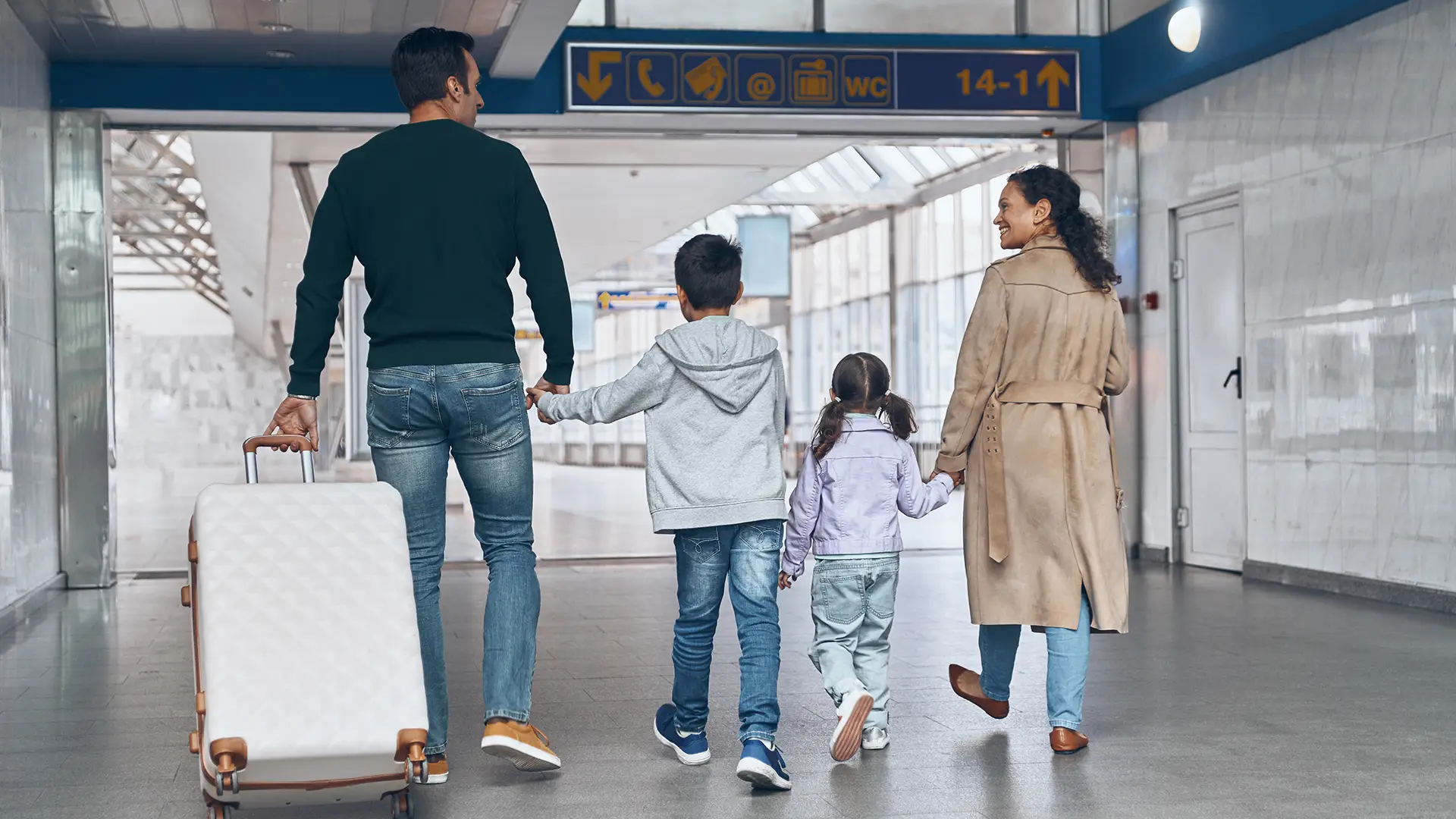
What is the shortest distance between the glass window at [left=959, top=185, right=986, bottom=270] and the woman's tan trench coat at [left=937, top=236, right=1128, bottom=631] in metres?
16.1

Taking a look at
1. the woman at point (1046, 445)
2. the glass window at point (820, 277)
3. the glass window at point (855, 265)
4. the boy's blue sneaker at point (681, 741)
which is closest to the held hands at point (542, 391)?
the boy's blue sneaker at point (681, 741)

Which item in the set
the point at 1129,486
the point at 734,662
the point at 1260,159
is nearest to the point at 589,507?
the point at 1129,486

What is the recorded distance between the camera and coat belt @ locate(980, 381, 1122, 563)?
12.7 ft

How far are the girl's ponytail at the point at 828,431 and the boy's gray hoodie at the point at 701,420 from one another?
269 millimetres

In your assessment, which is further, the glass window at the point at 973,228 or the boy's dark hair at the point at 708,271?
the glass window at the point at 973,228

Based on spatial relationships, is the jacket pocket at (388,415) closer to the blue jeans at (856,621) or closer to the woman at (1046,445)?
the blue jeans at (856,621)

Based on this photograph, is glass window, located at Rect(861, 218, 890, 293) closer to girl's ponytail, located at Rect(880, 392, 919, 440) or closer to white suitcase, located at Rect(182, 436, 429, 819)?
girl's ponytail, located at Rect(880, 392, 919, 440)

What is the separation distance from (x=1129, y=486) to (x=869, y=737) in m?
6.23

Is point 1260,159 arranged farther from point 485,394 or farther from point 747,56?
point 485,394

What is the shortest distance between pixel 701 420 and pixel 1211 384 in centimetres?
605

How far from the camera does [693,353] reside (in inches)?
138

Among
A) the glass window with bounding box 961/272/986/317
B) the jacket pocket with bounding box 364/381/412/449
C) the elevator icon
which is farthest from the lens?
the glass window with bounding box 961/272/986/317

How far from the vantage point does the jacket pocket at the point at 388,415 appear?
3205 millimetres

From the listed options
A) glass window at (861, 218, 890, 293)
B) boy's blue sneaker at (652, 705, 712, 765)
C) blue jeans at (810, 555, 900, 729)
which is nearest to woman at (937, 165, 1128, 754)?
blue jeans at (810, 555, 900, 729)
